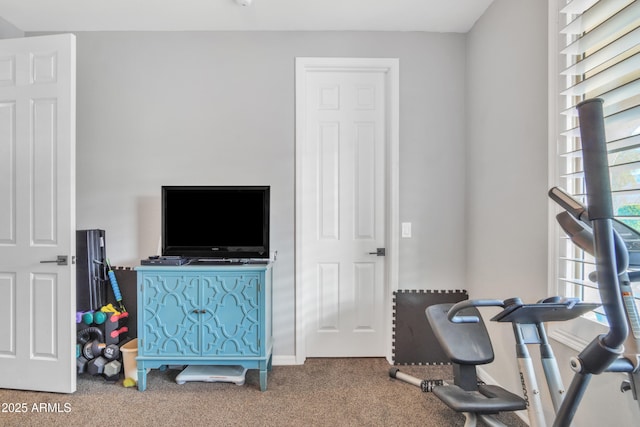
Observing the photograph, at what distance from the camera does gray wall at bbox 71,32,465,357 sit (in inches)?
111

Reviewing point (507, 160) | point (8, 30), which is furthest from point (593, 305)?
point (8, 30)

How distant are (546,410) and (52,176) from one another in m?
3.37

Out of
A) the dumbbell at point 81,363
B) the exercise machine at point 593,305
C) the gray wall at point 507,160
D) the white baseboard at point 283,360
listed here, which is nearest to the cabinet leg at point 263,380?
the white baseboard at point 283,360

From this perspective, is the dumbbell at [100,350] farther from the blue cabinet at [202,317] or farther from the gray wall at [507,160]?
the gray wall at [507,160]

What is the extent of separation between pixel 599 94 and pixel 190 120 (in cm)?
265

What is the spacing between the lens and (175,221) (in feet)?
8.42

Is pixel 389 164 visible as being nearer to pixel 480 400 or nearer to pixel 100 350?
pixel 480 400

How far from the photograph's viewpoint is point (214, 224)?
2.56 metres

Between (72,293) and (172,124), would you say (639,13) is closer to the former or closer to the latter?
(172,124)

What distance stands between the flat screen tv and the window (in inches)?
72.9

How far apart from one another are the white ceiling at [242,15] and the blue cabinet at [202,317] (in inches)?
74.1

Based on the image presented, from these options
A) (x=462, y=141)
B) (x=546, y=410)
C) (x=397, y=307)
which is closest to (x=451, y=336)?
(x=546, y=410)

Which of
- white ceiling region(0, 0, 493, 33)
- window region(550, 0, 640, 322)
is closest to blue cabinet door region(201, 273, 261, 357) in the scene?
window region(550, 0, 640, 322)

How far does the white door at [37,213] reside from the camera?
2.31 meters
